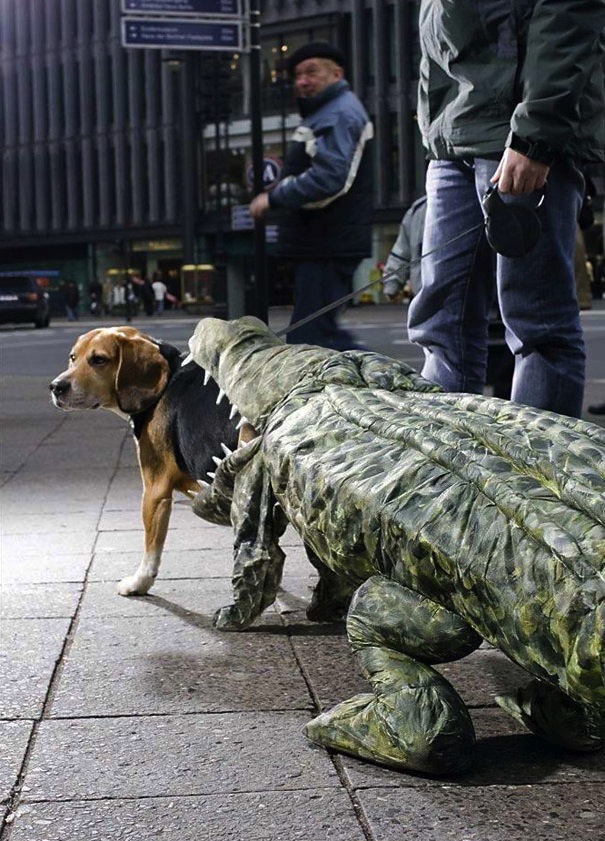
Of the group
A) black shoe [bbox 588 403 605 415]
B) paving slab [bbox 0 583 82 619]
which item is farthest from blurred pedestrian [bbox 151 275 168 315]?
paving slab [bbox 0 583 82 619]

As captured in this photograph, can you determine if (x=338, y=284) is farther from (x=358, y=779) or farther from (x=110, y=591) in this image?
(x=358, y=779)

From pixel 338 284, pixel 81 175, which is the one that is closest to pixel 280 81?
pixel 81 175

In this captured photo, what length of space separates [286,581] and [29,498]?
217 centimetres

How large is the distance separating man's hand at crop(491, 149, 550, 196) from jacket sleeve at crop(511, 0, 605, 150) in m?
0.07

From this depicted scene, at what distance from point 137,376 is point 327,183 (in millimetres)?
3855

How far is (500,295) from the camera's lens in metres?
4.29

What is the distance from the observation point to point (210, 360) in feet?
11.3

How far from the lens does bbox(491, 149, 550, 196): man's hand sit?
3.95m

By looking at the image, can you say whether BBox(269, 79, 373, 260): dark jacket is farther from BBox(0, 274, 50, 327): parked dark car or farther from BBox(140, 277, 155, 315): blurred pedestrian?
BBox(140, 277, 155, 315): blurred pedestrian

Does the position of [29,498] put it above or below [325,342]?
below

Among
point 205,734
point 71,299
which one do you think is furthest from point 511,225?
point 71,299

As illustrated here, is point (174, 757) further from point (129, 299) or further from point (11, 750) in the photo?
point (129, 299)

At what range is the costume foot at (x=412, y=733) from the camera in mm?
2402

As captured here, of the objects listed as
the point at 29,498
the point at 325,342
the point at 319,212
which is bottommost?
the point at 29,498
